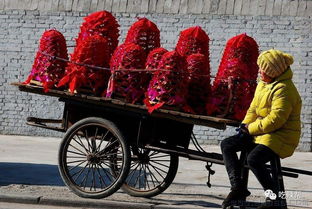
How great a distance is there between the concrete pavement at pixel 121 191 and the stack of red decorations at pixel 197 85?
1007mm

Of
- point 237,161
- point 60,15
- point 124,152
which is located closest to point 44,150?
point 60,15

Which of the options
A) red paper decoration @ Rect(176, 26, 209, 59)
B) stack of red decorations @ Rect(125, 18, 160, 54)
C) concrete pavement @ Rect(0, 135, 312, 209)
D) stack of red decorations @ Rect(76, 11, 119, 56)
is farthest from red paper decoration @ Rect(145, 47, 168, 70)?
concrete pavement @ Rect(0, 135, 312, 209)

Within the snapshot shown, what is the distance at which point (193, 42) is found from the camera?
776 centimetres

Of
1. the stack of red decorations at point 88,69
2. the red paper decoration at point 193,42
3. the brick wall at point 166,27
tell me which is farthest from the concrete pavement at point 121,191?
the brick wall at point 166,27

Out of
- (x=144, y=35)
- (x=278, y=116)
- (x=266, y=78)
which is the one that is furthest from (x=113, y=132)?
(x=278, y=116)

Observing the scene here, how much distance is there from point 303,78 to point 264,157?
7.38 m

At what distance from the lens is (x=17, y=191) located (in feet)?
26.2

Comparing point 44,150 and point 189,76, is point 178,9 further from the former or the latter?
point 189,76

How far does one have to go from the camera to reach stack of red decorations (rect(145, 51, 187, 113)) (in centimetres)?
709

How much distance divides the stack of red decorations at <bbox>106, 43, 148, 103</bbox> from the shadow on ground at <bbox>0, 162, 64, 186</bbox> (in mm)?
1769

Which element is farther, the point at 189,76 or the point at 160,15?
the point at 160,15

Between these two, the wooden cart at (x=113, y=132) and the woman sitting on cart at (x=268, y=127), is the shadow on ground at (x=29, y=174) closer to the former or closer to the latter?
the wooden cart at (x=113, y=132)

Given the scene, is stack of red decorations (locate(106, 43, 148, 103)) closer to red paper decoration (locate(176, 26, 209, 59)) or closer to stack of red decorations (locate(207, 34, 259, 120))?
red paper decoration (locate(176, 26, 209, 59))

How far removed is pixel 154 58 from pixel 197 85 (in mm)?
481
